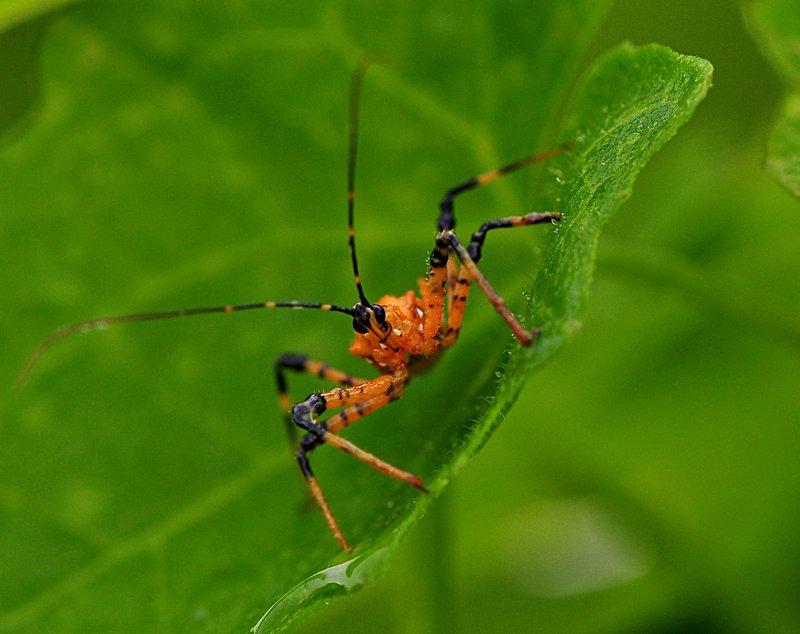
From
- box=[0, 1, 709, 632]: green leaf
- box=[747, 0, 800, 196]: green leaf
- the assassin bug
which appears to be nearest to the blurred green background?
box=[0, 1, 709, 632]: green leaf

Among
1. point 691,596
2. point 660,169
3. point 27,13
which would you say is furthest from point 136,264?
point 660,169

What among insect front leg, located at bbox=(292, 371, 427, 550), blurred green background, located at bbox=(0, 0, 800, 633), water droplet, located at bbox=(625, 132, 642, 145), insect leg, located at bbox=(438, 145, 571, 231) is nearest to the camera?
water droplet, located at bbox=(625, 132, 642, 145)

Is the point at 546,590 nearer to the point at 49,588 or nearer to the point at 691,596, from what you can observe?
the point at 691,596

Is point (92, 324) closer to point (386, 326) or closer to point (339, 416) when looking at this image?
point (339, 416)

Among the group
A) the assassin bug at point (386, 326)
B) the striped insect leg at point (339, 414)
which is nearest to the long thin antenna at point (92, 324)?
the assassin bug at point (386, 326)

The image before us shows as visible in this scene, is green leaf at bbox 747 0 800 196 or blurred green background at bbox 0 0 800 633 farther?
blurred green background at bbox 0 0 800 633

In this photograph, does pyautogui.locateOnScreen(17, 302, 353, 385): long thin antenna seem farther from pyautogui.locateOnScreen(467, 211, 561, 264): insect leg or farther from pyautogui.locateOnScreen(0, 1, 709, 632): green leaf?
pyautogui.locateOnScreen(467, 211, 561, 264): insect leg

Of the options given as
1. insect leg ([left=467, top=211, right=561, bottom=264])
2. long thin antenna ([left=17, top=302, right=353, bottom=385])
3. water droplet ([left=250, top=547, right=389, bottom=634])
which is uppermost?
long thin antenna ([left=17, top=302, right=353, bottom=385])
